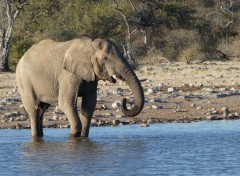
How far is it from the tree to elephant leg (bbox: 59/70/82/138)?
14446 mm

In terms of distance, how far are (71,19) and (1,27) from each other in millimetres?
7430

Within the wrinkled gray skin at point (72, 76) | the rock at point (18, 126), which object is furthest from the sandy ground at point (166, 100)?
the wrinkled gray skin at point (72, 76)

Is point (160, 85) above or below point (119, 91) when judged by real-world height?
above

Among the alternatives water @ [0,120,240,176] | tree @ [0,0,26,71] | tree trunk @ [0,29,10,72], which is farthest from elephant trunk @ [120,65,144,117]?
tree trunk @ [0,29,10,72]

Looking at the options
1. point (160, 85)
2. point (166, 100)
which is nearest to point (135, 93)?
point (166, 100)

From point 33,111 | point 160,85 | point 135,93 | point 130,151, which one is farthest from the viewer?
point 160,85

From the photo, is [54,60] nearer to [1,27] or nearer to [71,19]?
[1,27]

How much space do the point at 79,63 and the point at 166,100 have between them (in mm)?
5115

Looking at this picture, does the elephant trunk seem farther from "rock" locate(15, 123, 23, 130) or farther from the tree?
the tree

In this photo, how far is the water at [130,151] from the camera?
36.3 ft

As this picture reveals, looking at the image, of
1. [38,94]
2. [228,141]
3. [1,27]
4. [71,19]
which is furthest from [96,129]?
[71,19]

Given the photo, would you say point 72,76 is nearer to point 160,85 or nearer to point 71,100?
point 71,100

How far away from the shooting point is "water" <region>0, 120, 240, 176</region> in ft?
36.3

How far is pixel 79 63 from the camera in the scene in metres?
13.8
